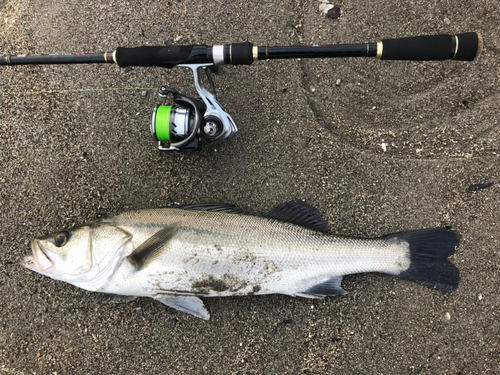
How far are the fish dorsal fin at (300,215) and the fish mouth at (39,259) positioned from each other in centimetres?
148

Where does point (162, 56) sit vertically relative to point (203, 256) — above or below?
above

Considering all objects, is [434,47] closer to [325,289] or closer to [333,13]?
[333,13]

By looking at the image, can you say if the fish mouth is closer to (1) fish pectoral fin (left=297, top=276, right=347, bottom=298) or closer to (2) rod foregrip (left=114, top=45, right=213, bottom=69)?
(2) rod foregrip (left=114, top=45, right=213, bottom=69)

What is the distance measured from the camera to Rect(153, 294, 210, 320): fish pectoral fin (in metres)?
2.06

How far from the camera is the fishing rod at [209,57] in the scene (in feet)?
5.29

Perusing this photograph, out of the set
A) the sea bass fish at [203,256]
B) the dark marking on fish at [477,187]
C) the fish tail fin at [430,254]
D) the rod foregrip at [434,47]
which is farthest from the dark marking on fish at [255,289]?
the dark marking on fish at [477,187]

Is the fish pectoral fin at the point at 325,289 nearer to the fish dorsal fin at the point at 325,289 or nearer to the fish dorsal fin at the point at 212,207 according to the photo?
the fish dorsal fin at the point at 325,289

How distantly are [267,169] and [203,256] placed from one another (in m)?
0.83

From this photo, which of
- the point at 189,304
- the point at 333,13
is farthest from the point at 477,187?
the point at 189,304

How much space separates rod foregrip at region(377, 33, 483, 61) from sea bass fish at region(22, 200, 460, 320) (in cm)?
116

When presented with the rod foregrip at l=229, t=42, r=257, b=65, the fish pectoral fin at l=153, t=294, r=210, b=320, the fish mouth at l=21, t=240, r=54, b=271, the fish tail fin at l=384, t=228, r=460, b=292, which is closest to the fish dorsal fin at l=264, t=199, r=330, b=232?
the fish tail fin at l=384, t=228, r=460, b=292

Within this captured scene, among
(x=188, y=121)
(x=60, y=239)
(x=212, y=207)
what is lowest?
(x=60, y=239)

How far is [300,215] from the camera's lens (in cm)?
210

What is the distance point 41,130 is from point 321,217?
229 centimetres
